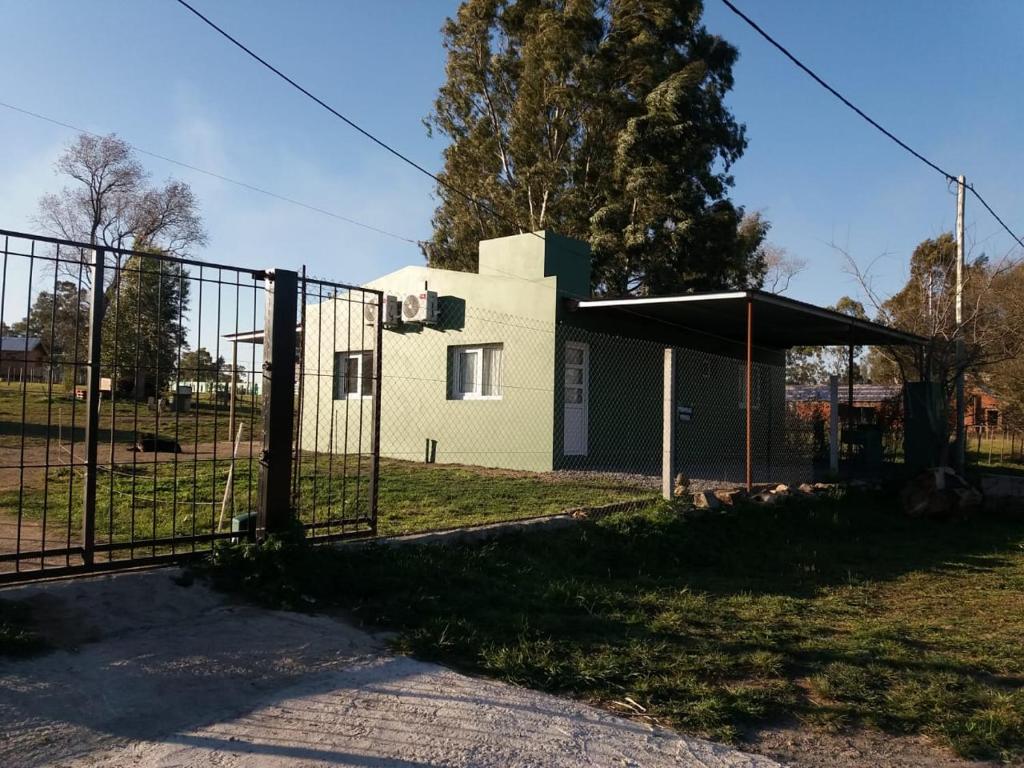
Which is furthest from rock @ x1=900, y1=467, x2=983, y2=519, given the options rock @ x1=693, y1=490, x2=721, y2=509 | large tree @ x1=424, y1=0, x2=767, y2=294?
large tree @ x1=424, y1=0, x2=767, y2=294

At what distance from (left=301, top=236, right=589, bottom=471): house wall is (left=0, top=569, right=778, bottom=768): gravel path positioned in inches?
288

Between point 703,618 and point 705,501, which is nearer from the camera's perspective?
point 703,618

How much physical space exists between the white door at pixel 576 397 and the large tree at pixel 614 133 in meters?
9.99

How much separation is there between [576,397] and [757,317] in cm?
342

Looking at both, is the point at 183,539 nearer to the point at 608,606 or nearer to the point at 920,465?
the point at 608,606

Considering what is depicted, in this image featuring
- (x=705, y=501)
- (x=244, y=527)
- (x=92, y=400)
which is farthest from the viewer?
(x=705, y=501)

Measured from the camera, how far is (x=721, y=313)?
1323 centimetres

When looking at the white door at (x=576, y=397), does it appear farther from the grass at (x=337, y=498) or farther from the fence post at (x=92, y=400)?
A: the fence post at (x=92, y=400)

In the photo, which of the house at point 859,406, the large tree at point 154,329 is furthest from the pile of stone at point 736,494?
the large tree at point 154,329

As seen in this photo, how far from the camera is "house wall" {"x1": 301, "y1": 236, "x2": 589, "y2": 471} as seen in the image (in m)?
12.8

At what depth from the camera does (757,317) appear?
1355 cm

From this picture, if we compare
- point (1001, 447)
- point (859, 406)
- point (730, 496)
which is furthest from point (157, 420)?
point (1001, 447)

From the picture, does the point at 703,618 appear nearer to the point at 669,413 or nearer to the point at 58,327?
the point at 669,413

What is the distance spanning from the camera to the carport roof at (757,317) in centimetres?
1124
